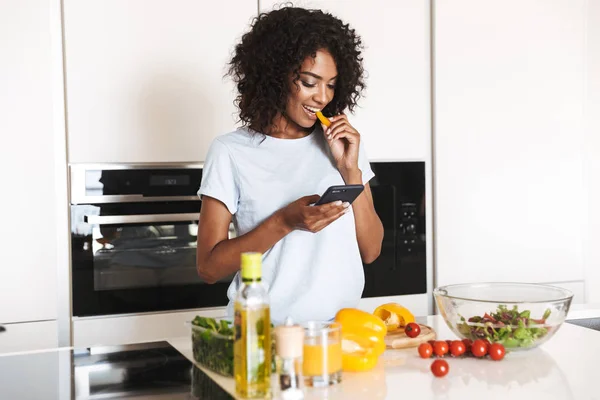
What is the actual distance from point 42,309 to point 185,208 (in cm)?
60

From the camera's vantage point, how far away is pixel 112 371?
1.45 meters

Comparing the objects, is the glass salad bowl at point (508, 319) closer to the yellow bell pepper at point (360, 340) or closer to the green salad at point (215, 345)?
the yellow bell pepper at point (360, 340)

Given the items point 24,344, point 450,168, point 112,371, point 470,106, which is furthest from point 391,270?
point 112,371

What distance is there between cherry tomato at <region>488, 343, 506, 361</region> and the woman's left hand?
58 centimetres

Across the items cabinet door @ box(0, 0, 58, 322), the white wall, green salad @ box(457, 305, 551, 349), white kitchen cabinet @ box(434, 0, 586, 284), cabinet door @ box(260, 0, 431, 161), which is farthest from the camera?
the white wall

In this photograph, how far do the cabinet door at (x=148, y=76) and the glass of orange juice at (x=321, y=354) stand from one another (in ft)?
5.06

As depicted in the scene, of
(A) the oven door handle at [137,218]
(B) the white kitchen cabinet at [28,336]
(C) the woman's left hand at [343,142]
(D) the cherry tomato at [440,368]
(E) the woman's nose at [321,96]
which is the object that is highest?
(E) the woman's nose at [321,96]

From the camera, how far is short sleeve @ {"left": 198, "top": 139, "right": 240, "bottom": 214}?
1.79m

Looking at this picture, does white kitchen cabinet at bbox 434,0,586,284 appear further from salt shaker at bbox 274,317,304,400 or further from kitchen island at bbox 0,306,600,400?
salt shaker at bbox 274,317,304,400

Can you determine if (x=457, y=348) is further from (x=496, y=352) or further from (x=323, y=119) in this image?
(x=323, y=119)

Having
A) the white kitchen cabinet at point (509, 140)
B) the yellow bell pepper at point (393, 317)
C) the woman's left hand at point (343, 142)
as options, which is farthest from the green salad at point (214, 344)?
the white kitchen cabinet at point (509, 140)

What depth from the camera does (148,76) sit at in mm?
2670

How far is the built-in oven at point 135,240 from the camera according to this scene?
2613 millimetres

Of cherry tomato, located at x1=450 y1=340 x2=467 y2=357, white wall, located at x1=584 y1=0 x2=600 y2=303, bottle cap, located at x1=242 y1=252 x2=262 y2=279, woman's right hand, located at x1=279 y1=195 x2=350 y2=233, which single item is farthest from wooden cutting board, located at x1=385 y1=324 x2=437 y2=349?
white wall, located at x1=584 y1=0 x2=600 y2=303
